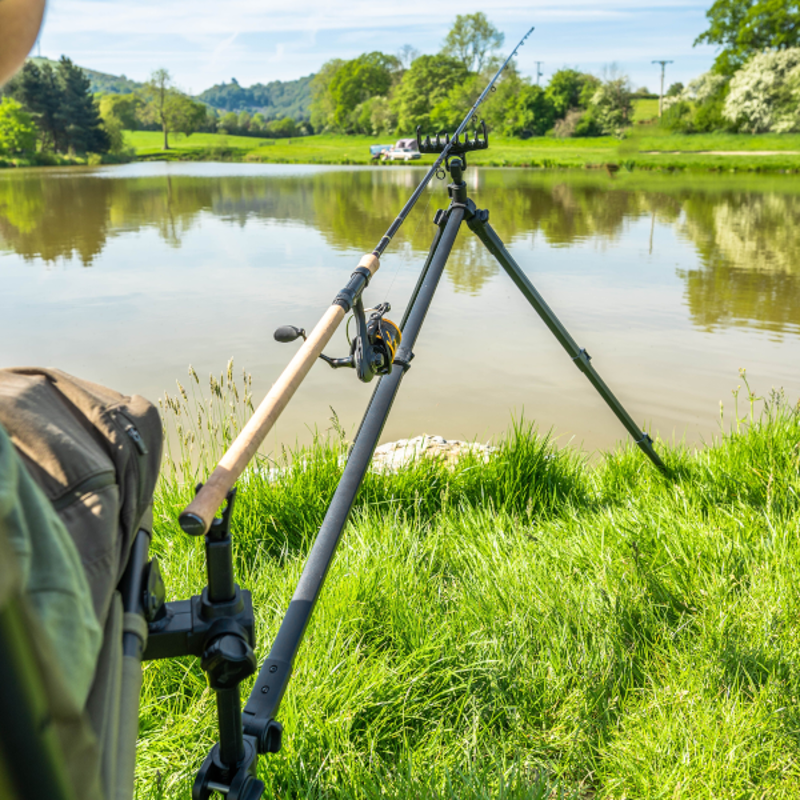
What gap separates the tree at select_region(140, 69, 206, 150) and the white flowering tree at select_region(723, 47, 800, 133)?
68002 millimetres

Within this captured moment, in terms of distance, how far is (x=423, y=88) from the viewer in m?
46.6

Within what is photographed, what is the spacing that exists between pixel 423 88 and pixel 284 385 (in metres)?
50.2

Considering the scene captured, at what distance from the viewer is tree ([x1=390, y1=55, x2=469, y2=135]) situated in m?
45.1

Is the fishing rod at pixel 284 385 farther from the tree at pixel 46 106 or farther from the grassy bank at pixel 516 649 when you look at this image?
the tree at pixel 46 106

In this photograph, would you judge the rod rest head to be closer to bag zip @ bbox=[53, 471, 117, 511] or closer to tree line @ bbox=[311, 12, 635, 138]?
bag zip @ bbox=[53, 471, 117, 511]

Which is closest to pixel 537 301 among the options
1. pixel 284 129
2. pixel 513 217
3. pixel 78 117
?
pixel 513 217

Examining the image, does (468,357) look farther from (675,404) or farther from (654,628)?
(654,628)

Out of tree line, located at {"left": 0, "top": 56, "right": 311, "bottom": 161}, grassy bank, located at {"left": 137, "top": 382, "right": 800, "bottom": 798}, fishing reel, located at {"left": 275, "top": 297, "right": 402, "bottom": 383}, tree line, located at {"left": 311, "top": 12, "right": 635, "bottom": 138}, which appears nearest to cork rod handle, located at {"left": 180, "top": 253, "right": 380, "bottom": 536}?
fishing reel, located at {"left": 275, "top": 297, "right": 402, "bottom": 383}

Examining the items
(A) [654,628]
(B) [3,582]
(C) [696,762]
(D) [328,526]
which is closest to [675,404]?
(A) [654,628]

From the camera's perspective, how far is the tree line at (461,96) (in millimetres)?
40344

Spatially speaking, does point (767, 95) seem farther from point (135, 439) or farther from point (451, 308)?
point (135, 439)

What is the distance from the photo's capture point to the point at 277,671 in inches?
48.7

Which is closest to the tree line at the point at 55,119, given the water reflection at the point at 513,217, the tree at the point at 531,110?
the water reflection at the point at 513,217

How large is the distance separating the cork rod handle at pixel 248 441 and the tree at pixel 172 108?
3711 inches
